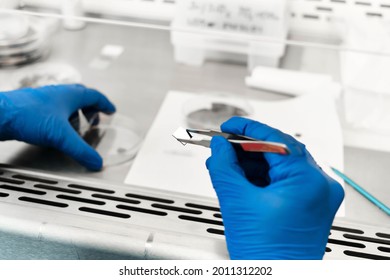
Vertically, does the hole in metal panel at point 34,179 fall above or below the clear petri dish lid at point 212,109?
below

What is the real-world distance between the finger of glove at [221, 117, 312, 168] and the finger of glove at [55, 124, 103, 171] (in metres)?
0.32

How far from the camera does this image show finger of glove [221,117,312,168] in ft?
2.41

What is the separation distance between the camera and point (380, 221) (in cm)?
94

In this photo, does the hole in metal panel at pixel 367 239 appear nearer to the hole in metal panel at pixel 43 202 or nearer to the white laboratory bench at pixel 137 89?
the white laboratory bench at pixel 137 89

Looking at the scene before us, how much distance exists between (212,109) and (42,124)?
436 millimetres

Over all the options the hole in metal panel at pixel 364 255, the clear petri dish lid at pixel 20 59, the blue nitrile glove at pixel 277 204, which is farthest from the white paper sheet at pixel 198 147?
the clear petri dish lid at pixel 20 59

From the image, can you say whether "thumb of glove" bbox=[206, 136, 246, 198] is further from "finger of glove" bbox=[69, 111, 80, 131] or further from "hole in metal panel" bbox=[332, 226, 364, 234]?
"finger of glove" bbox=[69, 111, 80, 131]

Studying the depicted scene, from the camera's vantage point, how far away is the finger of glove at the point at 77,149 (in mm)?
993

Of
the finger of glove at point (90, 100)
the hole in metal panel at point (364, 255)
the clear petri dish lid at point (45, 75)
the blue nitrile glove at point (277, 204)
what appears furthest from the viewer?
the clear petri dish lid at point (45, 75)

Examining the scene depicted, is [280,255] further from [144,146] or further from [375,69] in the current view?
[375,69]

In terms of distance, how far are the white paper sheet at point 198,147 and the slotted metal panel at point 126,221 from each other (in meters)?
0.04

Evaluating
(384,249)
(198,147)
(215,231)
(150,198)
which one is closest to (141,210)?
(150,198)

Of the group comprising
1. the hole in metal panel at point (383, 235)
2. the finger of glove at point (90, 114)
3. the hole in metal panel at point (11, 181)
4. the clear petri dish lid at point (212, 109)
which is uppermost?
the clear petri dish lid at point (212, 109)
